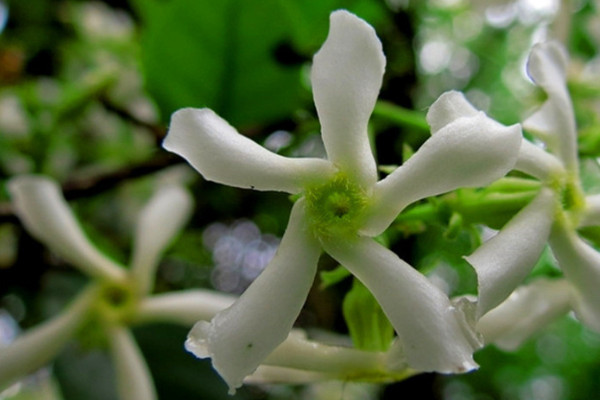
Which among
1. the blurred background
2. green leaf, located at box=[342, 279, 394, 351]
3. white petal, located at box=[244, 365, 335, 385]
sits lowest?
the blurred background

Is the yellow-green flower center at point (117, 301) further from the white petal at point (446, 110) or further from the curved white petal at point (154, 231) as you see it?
the white petal at point (446, 110)

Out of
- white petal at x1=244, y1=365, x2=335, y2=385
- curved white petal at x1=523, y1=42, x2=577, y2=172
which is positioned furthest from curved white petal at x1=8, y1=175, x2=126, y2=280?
curved white petal at x1=523, y1=42, x2=577, y2=172

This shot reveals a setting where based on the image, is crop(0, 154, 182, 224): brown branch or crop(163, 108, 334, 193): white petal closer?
crop(163, 108, 334, 193): white petal

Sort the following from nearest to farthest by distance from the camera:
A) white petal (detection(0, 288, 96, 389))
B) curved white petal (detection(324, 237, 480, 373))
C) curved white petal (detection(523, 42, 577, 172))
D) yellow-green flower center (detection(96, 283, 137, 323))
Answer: curved white petal (detection(324, 237, 480, 373)) < curved white petal (detection(523, 42, 577, 172)) < white petal (detection(0, 288, 96, 389)) < yellow-green flower center (detection(96, 283, 137, 323))

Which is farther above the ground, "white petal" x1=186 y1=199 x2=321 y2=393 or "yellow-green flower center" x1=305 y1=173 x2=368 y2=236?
"yellow-green flower center" x1=305 y1=173 x2=368 y2=236

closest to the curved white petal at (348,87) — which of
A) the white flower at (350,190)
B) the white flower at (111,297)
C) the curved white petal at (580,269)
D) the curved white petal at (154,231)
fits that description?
the white flower at (350,190)

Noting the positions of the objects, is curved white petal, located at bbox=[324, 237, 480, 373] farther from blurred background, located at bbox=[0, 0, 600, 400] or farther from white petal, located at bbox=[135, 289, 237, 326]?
white petal, located at bbox=[135, 289, 237, 326]
